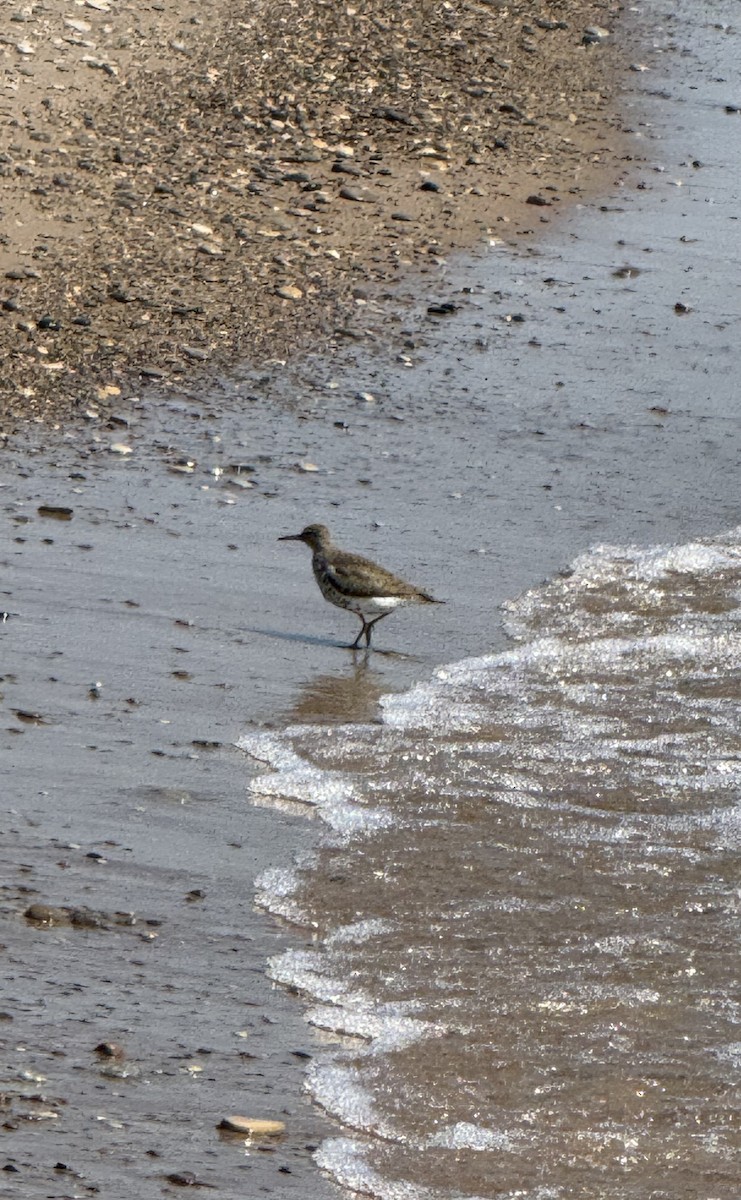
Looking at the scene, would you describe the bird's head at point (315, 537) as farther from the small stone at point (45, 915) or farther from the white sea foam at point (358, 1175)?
the white sea foam at point (358, 1175)

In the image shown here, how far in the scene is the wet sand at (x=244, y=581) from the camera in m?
5.17

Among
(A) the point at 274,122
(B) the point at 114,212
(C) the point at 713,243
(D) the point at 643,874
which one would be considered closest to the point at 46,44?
(A) the point at 274,122

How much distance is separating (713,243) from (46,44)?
4.69 m

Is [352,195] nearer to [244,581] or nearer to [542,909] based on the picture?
[244,581]

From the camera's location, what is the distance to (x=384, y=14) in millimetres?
16922

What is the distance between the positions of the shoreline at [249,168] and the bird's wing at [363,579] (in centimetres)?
236

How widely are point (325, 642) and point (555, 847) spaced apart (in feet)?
6.41

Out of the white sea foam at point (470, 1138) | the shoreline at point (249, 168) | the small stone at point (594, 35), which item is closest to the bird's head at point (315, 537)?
the shoreline at point (249, 168)

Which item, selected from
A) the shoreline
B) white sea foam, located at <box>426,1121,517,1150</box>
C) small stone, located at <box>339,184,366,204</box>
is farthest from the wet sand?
small stone, located at <box>339,184,366,204</box>

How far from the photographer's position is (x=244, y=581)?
8547 mm

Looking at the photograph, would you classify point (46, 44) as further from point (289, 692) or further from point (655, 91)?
point (289, 692)

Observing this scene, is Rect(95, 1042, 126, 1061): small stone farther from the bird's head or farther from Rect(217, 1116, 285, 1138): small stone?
the bird's head

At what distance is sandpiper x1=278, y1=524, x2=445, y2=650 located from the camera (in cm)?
805

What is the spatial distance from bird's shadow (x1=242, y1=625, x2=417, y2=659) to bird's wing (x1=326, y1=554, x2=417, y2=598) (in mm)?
240
